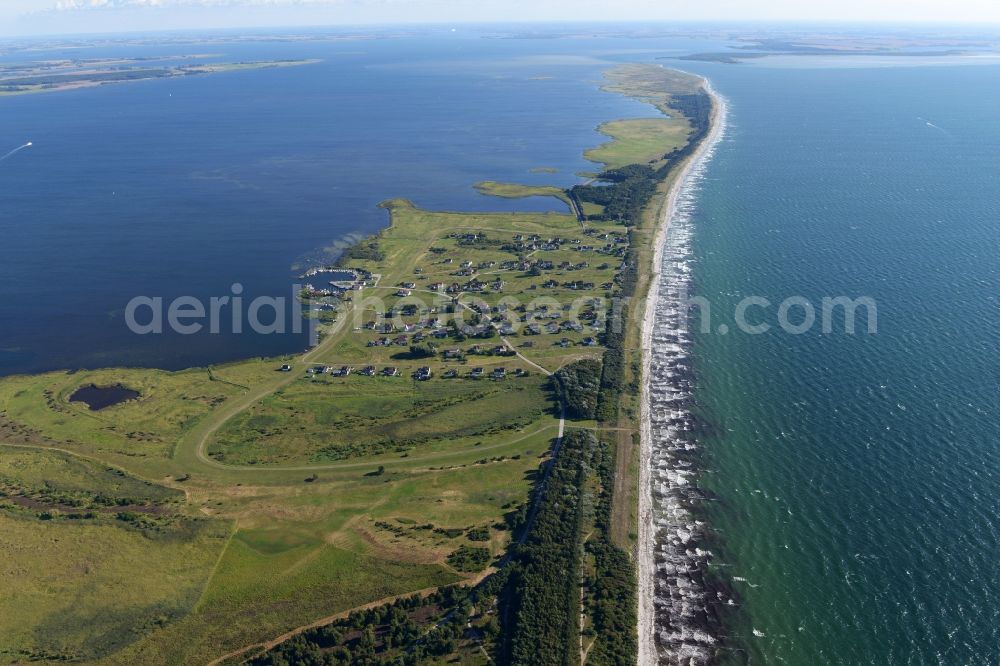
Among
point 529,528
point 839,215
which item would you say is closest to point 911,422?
point 529,528

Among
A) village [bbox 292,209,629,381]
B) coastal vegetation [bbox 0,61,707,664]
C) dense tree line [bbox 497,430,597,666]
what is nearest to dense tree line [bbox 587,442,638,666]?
coastal vegetation [bbox 0,61,707,664]

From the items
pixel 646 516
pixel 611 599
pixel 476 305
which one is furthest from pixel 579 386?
pixel 611 599

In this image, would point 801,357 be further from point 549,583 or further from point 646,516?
point 549,583

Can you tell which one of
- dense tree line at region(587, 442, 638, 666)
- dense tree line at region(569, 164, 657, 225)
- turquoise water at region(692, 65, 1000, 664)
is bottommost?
dense tree line at region(587, 442, 638, 666)

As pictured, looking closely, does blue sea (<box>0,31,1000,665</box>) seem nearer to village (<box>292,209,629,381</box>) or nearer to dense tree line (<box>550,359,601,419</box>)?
dense tree line (<box>550,359,601,419</box>)

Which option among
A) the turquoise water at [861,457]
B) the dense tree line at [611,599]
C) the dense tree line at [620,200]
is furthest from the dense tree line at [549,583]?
the dense tree line at [620,200]
